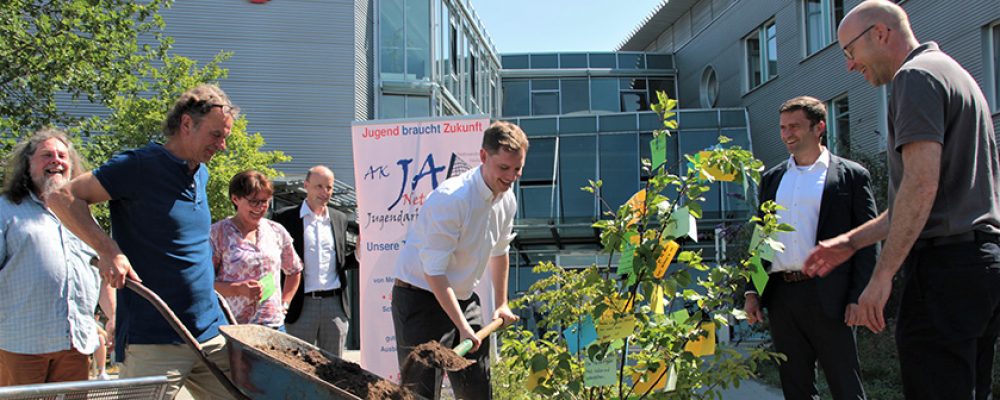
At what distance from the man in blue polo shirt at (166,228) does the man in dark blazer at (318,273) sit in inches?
84.6

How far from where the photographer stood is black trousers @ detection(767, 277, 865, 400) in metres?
3.67

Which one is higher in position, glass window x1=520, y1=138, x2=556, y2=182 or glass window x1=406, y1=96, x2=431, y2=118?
glass window x1=406, y1=96, x2=431, y2=118

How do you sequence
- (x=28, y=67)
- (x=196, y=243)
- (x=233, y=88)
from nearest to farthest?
(x=196, y=243) → (x=28, y=67) → (x=233, y=88)

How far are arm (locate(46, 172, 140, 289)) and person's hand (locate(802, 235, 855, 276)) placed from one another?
2577mm

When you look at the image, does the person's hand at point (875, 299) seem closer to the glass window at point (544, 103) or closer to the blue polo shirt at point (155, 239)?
the blue polo shirt at point (155, 239)

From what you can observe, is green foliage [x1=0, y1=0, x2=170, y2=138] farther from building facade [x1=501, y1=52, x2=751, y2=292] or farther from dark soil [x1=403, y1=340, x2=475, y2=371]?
building facade [x1=501, y1=52, x2=751, y2=292]

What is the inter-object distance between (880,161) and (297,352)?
11.7m

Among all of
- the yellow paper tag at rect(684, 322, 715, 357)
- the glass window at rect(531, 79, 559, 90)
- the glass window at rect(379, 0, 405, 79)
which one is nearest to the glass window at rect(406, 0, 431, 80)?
the glass window at rect(379, 0, 405, 79)

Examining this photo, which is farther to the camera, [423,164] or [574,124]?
[574,124]

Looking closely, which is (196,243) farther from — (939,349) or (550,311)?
(939,349)

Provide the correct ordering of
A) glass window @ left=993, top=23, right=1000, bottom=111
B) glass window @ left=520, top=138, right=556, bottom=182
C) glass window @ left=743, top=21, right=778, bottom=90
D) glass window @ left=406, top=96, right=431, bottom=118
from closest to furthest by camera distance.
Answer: glass window @ left=993, top=23, right=1000, bottom=111
glass window @ left=406, top=96, right=431, bottom=118
glass window @ left=743, top=21, right=778, bottom=90
glass window @ left=520, top=138, right=556, bottom=182

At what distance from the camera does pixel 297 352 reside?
296cm

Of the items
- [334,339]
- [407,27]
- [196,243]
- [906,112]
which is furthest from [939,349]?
[407,27]

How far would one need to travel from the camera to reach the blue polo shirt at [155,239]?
3090 mm
